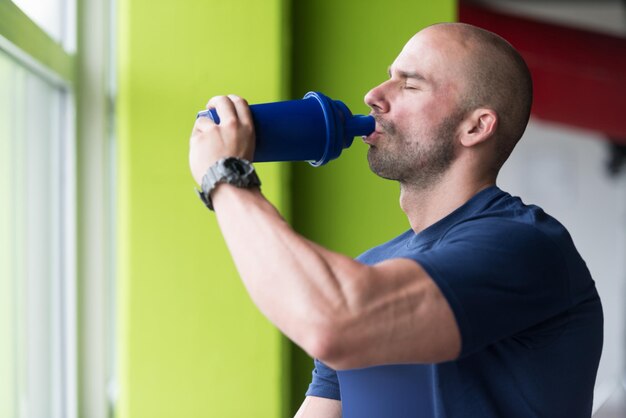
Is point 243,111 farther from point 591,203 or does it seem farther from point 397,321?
point 591,203

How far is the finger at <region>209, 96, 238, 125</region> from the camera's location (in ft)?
3.76

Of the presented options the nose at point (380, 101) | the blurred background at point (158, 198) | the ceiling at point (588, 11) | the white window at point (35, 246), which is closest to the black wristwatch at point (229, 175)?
the nose at point (380, 101)

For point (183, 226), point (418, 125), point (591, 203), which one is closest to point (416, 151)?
point (418, 125)

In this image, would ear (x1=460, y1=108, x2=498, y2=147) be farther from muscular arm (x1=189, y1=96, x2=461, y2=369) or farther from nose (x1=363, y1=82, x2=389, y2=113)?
muscular arm (x1=189, y1=96, x2=461, y2=369)

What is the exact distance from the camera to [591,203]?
635 cm

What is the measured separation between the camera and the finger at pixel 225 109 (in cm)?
115

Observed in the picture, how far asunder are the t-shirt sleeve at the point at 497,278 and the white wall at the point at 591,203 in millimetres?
5282

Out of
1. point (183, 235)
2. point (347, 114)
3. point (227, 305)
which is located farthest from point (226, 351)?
point (347, 114)

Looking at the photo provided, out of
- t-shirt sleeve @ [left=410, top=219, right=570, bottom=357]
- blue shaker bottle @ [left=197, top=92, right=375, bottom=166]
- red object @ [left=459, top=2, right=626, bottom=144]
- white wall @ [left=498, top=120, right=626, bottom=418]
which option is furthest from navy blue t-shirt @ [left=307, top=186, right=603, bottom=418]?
white wall @ [left=498, top=120, right=626, bottom=418]

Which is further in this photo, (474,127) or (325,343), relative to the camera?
(474,127)

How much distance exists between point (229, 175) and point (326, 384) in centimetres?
54

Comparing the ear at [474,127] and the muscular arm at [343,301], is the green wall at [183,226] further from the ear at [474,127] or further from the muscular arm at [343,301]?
the muscular arm at [343,301]

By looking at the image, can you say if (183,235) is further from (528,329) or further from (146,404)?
(528,329)

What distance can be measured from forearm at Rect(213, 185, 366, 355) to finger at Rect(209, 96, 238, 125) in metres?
0.14
